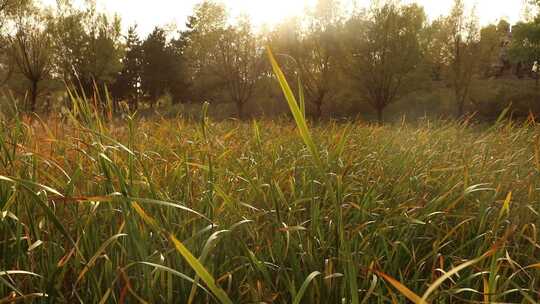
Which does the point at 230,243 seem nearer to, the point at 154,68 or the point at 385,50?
the point at 385,50

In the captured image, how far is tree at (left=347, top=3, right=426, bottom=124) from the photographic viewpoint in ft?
63.8

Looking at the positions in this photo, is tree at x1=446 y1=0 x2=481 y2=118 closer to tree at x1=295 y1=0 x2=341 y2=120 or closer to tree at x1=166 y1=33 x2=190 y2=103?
tree at x1=295 y1=0 x2=341 y2=120

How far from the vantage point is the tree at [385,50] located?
19438 millimetres

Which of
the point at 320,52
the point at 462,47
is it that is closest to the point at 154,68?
the point at 320,52

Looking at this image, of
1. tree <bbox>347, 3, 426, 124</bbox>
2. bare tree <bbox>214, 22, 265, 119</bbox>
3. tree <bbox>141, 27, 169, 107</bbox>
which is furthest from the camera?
tree <bbox>141, 27, 169, 107</bbox>

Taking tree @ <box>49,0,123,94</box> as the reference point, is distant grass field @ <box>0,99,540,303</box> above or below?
below

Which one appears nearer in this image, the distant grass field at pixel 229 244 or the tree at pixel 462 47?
the distant grass field at pixel 229 244

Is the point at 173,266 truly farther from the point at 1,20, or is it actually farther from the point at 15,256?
the point at 1,20

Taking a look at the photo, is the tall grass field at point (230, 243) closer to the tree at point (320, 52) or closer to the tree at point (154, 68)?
the tree at point (320, 52)

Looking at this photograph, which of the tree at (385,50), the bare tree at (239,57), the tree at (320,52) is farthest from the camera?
the bare tree at (239,57)

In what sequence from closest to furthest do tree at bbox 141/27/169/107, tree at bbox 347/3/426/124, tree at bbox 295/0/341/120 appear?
1. tree at bbox 347/3/426/124
2. tree at bbox 295/0/341/120
3. tree at bbox 141/27/169/107

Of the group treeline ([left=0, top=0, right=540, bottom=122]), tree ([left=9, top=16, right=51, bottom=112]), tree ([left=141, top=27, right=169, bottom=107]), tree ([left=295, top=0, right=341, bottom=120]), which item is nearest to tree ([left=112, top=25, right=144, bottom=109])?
tree ([left=141, top=27, right=169, bottom=107])

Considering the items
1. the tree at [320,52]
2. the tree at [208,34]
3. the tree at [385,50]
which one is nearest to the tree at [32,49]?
the tree at [208,34]

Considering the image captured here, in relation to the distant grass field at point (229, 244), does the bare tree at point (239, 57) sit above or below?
above
